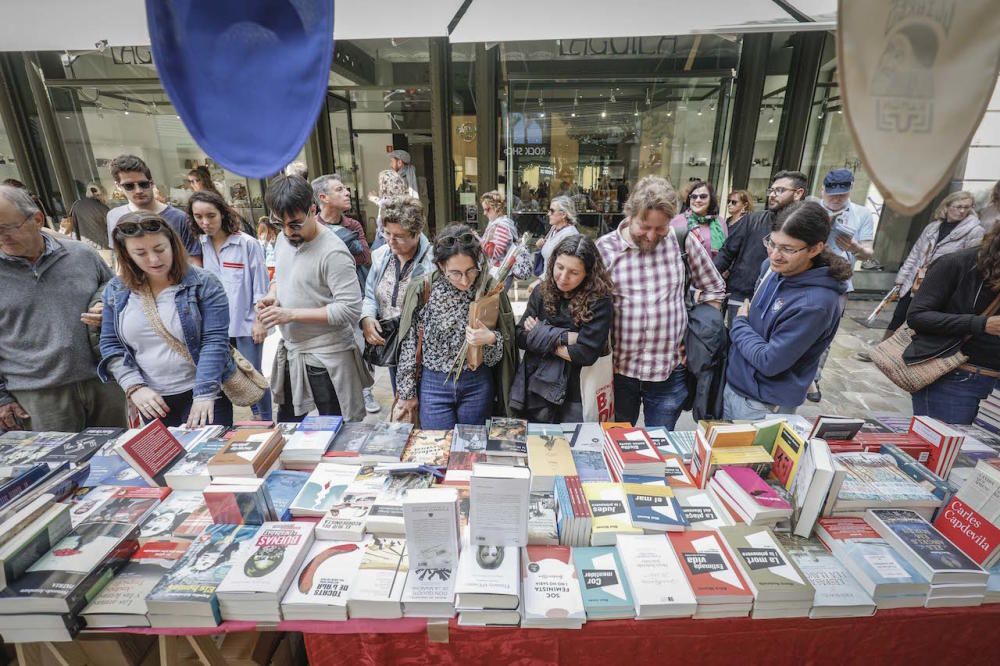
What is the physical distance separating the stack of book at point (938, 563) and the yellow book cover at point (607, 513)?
0.78 m

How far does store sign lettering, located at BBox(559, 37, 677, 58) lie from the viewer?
22.5 ft

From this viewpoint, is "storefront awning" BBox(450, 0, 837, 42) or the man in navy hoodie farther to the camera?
"storefront awning" BBox(450, 0, 837, 42)

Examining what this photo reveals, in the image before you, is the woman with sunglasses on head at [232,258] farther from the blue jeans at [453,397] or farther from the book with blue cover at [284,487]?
the book with blue cover at [284,487]

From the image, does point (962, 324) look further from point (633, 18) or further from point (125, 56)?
point (125, 56)

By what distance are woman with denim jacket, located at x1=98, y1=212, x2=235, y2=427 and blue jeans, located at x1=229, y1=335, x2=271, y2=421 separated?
969 mm

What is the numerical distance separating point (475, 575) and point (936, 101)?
145cm

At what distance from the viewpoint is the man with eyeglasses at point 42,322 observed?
2.11m

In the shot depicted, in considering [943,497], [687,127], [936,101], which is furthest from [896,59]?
[687,127]

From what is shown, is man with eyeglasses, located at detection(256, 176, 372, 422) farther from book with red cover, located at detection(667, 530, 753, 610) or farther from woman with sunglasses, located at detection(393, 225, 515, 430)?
book with red cover, located at detection(667, 530, 753, 610)

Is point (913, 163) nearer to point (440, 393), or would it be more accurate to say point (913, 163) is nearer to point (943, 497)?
point (943, 497)

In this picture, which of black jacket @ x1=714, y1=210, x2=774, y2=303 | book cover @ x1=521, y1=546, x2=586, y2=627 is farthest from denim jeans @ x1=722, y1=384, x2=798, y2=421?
black jacket @ x1=714, y1=210, x2=774, y2=303

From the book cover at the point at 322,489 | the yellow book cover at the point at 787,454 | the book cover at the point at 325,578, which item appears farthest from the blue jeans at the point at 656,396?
the book cover at the point at 325,578

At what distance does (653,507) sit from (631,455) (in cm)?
24

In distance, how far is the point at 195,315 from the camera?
2.16 m
